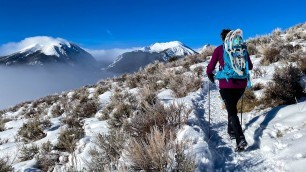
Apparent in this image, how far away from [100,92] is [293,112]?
9854 mm

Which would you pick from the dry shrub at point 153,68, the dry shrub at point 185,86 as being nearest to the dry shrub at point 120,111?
the dry shrub at point 185,86

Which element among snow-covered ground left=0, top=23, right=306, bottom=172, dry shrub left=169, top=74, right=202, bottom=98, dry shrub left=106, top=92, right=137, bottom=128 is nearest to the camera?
snow-covered ground left=0, top=23, right=306, bottom=172

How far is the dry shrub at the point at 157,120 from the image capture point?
5.84m

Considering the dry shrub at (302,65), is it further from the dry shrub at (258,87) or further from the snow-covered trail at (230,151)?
the snow-covered trail at (230,151)

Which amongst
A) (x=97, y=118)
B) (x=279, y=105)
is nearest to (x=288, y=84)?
(x=279, y=105)

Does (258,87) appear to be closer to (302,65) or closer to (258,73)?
(302,65)

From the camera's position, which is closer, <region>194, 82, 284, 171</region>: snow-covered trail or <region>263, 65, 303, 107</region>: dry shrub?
<region>194, 82, 284, 171</region>: snow-covered trail

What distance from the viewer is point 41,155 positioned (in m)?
6.71

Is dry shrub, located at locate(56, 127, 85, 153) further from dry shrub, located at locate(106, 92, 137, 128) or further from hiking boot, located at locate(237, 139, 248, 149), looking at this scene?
hiking boot, located at locate(237, 139, 248, 149)

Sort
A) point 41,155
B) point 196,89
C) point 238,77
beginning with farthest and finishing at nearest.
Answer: point 196,89
point 41,155
point 238,77

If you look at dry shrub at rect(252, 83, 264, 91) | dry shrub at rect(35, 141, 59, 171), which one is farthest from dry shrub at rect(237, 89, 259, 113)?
dry shrub at rect(35, 141, 59, 171)

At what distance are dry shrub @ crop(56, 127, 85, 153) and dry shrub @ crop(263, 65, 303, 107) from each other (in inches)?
162

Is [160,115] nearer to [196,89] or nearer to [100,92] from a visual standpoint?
[196,89]

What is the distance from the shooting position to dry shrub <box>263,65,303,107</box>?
7.13 meters
